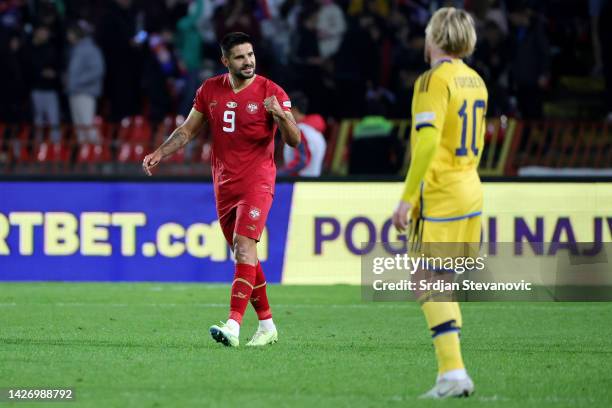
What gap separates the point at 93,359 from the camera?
9180mm

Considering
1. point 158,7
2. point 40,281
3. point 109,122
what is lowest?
point 40,281

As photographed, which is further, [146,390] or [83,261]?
[83,261]

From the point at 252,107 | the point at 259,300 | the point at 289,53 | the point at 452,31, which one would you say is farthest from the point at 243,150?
the point at 289,53

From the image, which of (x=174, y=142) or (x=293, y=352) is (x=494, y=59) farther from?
(x=293, y=352)

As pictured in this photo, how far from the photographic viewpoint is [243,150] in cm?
1009

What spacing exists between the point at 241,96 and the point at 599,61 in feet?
42.5

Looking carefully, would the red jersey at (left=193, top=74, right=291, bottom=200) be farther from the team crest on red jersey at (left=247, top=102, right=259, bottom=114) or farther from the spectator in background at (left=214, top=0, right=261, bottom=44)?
the spectator in background at (left=214, top=0, right=261, bottom=44)

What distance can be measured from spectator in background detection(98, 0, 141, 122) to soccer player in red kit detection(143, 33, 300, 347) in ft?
37.7

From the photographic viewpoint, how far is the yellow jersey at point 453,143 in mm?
7492

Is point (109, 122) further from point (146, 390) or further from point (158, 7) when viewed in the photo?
point (146, 390)

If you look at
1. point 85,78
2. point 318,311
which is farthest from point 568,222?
point 85,78

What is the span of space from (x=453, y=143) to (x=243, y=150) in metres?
2.79

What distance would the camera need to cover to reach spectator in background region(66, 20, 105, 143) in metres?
20.8

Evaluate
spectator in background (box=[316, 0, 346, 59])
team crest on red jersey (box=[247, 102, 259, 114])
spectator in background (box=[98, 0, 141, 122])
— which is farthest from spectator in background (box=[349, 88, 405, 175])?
team crest on red jersey (box=[247, 102, 259, 114])
